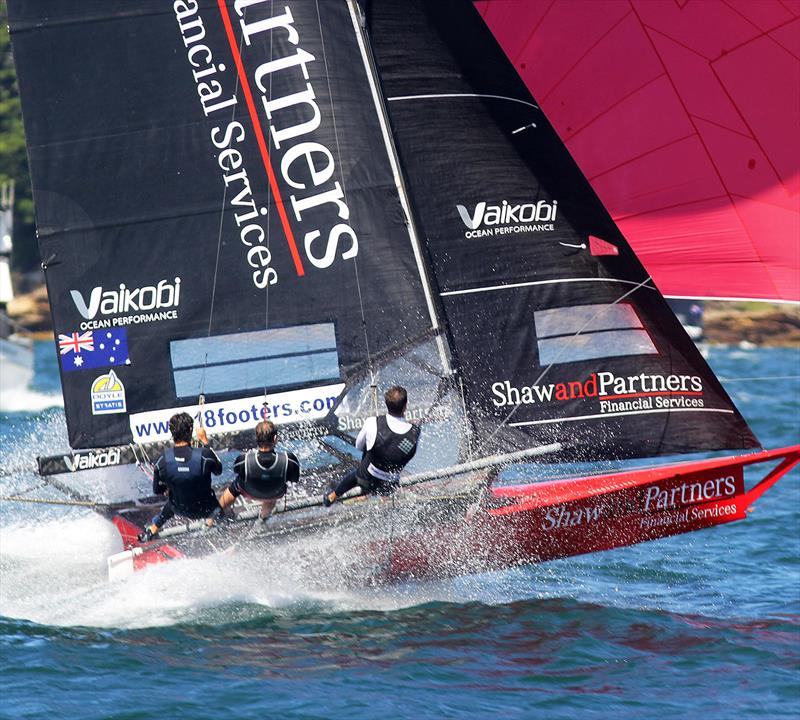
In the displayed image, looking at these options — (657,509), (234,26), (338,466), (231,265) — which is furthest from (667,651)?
(234,26)

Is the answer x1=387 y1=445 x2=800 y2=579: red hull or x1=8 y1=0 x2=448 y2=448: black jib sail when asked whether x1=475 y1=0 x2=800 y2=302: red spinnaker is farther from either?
x1=8 y1=0 x2=448 y2=448: black jib sail

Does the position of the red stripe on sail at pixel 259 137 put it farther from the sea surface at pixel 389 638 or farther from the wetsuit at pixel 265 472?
the sea surface at pixel 389 638

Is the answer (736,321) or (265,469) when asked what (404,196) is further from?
(736,321)

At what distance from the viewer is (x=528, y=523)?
31.6ft

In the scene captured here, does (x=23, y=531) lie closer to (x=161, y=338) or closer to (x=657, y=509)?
(x=161, y=338)

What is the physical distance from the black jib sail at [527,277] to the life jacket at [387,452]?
0.75m

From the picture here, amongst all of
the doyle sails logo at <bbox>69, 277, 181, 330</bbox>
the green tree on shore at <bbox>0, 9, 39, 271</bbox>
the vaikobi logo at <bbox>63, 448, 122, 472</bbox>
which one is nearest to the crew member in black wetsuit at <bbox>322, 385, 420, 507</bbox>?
the vaikobi logo at <bbox>63, 448, 122, 472</bbox>

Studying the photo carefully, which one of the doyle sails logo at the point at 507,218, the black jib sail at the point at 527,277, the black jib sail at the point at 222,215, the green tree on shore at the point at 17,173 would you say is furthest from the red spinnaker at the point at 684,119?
the green tree on shore at the point at 17,173

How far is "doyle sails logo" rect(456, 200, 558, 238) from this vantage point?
1010 cm

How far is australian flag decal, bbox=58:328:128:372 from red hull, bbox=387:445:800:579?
99.6 inches

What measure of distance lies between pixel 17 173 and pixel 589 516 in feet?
145

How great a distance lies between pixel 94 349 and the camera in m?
10.3

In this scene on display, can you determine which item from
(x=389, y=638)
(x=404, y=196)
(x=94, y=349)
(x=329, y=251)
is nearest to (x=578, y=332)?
(x=404, y=196)

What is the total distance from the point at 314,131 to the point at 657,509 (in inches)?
145
